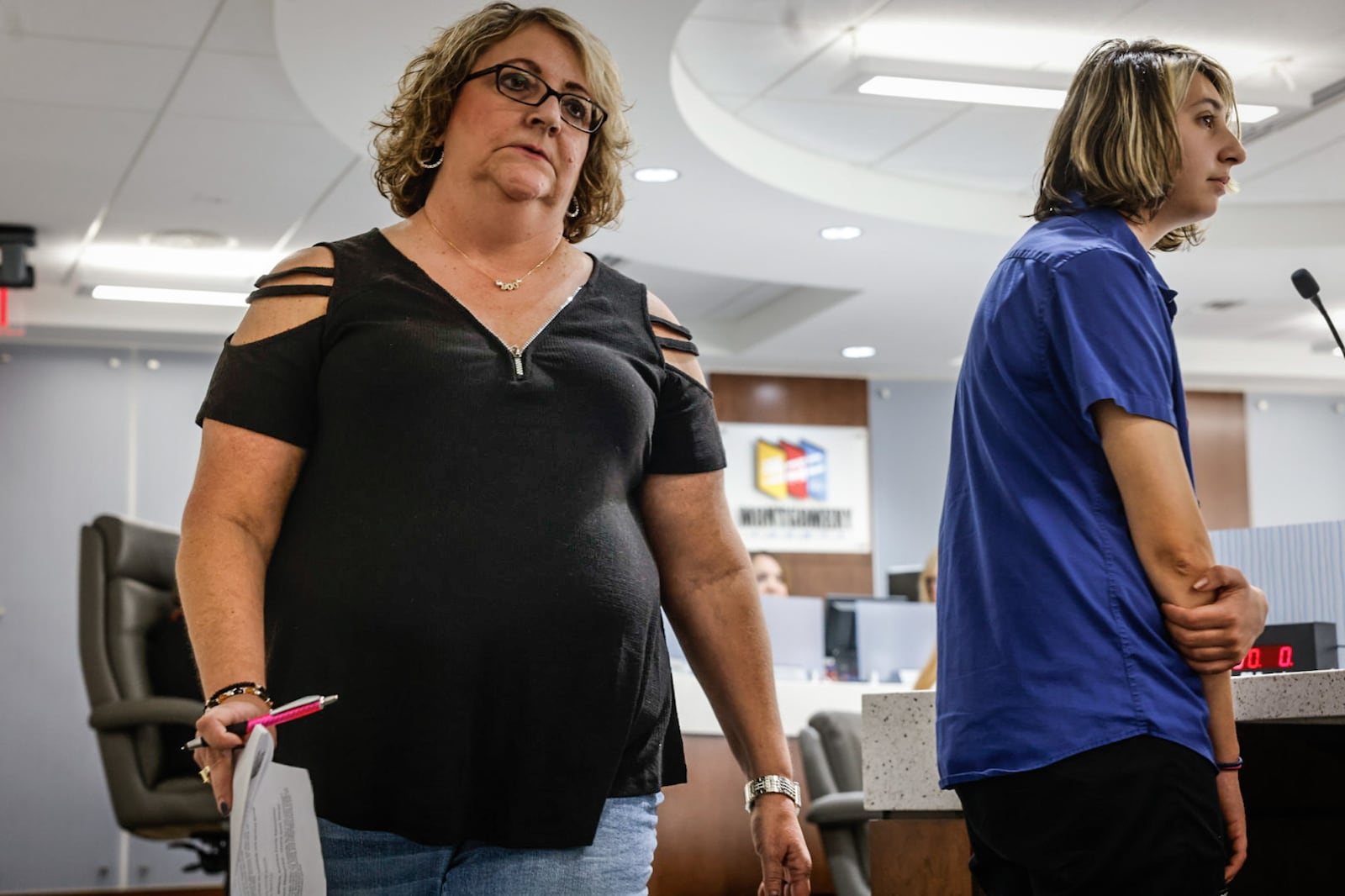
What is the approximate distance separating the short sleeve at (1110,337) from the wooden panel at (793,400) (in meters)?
7.52

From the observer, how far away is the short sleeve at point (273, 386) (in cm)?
120

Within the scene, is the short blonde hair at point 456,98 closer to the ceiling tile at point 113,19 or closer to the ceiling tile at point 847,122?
the ceiling tile at point 113,19

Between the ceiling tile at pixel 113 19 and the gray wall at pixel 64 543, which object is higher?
the ceiling tile at pixel 113 19

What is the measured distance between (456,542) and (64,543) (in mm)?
7308

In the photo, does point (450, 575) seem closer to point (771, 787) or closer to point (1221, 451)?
point (771, 787)

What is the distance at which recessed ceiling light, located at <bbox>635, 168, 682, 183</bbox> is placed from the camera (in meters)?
5.42

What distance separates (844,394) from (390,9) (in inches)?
218

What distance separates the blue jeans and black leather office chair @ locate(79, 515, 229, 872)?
3348mm

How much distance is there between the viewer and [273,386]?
1204mm

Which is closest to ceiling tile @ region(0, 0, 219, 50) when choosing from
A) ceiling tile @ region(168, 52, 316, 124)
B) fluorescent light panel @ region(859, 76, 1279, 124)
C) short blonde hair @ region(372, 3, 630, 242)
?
ceiling tile @ region(168, 52, 316, 124)

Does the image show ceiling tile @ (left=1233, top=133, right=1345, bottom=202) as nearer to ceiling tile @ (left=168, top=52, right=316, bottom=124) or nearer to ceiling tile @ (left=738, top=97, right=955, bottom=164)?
ceiling tile @ (left=738, top=97, right=955, bottom=164)

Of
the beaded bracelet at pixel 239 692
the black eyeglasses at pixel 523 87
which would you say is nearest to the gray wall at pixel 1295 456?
the black eyeglasses at pixel 523 87

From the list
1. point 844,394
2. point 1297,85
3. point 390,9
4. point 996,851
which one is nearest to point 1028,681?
point 996,851

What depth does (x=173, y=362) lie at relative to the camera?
26.8 ft
